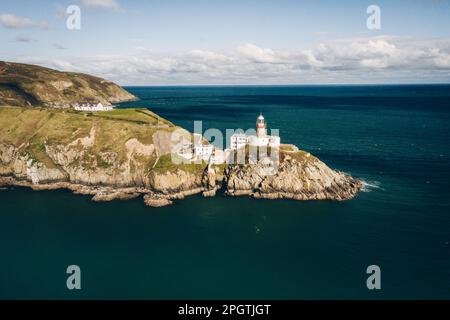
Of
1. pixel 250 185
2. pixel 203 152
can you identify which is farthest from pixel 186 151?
pixel 250 185

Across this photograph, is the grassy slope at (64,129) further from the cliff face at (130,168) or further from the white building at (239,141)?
the white building at (239,141)

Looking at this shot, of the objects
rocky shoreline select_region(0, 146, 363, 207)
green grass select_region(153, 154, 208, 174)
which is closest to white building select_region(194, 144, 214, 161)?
green grass select_region(153, 154, 208, 174)

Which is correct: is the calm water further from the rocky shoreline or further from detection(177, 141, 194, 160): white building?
detection(177, 141, 194, 160): white building

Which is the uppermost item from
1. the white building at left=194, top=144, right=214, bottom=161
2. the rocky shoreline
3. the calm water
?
the white building at left=194, top=144, right=214, bottom=161

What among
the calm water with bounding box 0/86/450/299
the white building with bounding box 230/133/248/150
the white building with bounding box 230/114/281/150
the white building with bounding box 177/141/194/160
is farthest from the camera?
the white building with bounding box 230/133/248/150

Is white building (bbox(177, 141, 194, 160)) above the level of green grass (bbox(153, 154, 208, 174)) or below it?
above

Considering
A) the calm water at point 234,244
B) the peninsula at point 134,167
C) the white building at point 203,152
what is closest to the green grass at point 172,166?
the peninsula at point 134,167

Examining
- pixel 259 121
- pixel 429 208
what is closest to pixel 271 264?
pixel 429 208

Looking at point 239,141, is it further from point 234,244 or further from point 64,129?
point 64,129
